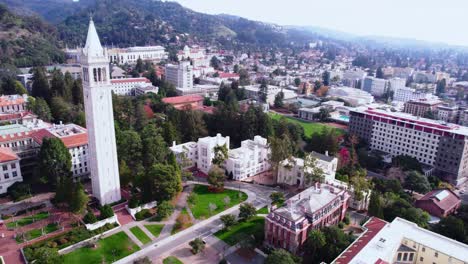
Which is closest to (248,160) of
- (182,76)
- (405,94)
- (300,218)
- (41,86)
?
(300,218)

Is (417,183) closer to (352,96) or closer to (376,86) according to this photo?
(352,96)

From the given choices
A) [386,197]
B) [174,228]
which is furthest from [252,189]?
[386,197]

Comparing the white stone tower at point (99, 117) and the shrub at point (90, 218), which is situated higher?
the white stone tower at point (99, 117)

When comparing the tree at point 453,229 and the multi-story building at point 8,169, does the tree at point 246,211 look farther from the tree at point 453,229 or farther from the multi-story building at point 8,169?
the multi-story building at point 8,169

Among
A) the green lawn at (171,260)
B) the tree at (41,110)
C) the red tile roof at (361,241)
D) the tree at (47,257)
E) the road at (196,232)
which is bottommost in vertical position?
the green lawn at (171,260)

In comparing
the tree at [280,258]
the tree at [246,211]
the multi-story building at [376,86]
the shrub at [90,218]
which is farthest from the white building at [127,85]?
the multi-story building at [376,86]

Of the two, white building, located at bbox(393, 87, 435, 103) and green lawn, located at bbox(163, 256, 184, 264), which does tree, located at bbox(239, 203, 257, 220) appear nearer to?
green lawn, located at bbox(163, 256, 184, 264)

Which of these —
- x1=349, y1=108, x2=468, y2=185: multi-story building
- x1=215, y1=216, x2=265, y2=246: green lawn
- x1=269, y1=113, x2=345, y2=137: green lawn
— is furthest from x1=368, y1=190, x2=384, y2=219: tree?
x1=269, y1=113, x2=345, y2=137: green lawn
